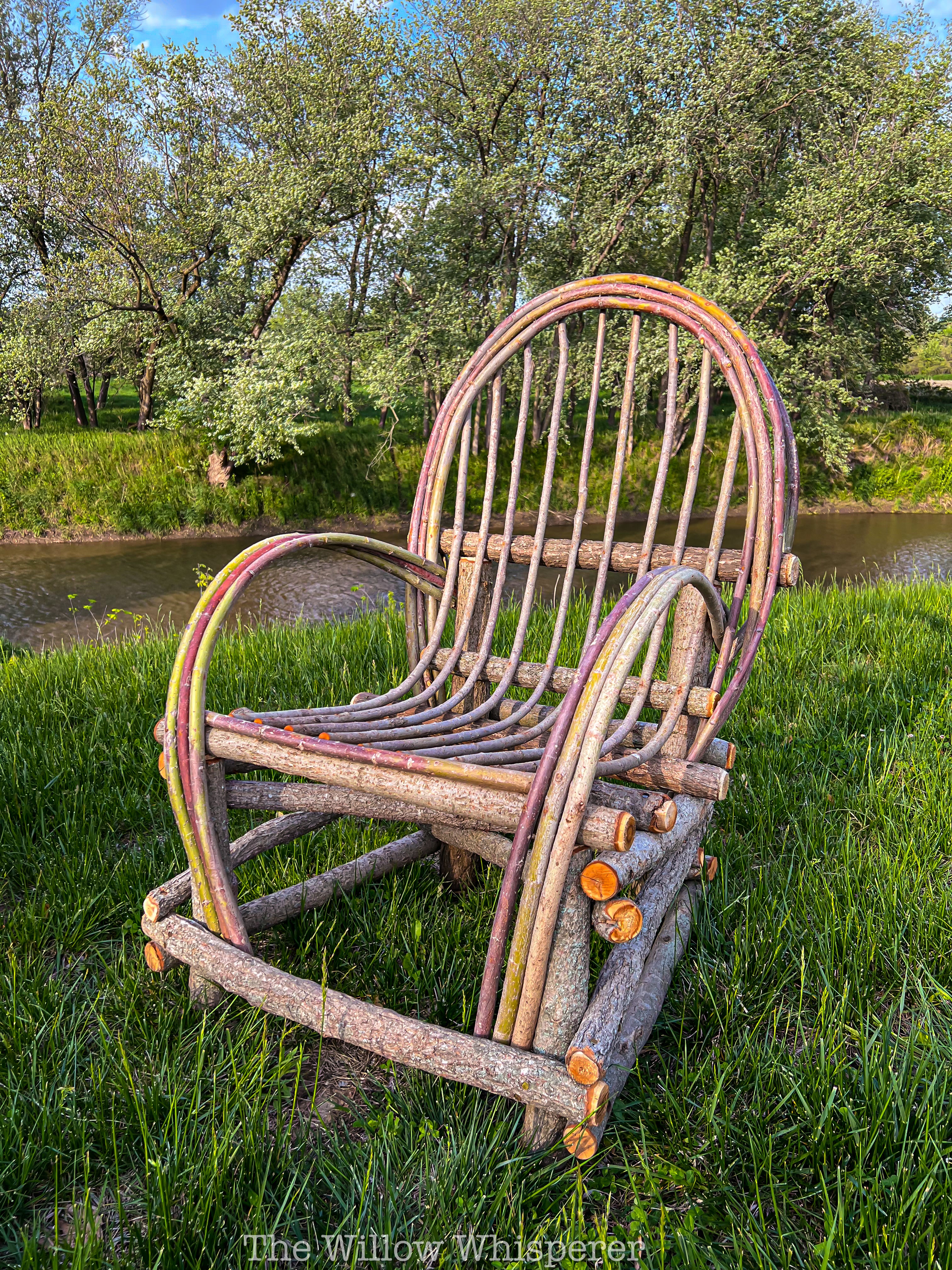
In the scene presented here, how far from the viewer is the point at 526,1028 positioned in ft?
3.70

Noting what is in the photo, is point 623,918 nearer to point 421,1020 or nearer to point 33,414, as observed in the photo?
point 421,1020

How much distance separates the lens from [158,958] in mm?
1449

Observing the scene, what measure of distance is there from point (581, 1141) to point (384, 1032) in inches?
12.7

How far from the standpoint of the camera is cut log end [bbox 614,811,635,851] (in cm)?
105

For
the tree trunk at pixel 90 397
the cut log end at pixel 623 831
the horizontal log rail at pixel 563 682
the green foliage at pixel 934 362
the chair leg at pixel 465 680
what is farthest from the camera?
the green foliage at pixel 934 362

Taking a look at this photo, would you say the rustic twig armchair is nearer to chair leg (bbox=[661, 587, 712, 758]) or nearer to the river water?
chair leg (bbox=[661, 587, 712, 758])

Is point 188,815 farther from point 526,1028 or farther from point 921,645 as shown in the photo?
point 921,645

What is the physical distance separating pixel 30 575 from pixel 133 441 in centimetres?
262

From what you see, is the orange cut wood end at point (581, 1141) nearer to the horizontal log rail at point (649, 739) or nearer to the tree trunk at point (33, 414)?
→ the horizontal log rail at point (649, 739)

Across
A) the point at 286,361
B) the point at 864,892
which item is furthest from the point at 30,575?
the point at 864,892

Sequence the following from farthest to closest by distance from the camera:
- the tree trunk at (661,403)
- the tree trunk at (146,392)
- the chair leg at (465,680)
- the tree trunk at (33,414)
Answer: the tree trunk at (661,403), the tree trunk at (33,414), the tree trunk at (146,392), the chair leg at (465,680)

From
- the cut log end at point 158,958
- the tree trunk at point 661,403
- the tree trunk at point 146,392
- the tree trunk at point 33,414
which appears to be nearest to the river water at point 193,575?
the tree trunk at point 661,403

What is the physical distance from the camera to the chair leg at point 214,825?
138 centimetres

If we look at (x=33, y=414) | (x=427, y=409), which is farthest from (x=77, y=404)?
(x=427, y=409)
